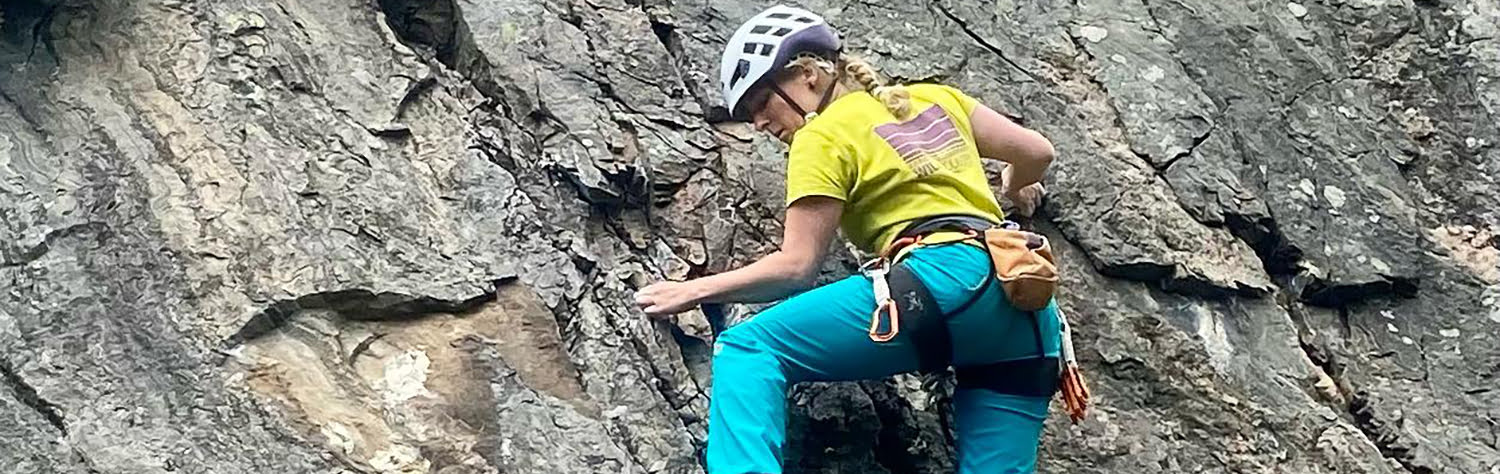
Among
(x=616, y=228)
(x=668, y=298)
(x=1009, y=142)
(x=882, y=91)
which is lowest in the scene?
(x=616, y=228)

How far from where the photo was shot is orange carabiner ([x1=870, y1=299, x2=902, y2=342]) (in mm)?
5980

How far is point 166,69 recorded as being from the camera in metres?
7.39

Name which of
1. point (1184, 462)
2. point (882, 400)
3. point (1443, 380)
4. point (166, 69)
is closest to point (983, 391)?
point (882, 400)

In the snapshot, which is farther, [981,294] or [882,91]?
[882,91]

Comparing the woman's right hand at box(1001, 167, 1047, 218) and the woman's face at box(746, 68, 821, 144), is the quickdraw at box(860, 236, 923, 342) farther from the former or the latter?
the woman's right hand at box(1001, 167, 1047, 218)

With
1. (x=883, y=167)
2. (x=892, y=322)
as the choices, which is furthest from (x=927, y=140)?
(x=892, y=322)

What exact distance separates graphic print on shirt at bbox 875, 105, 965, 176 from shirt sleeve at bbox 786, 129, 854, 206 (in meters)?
Result: 0.20

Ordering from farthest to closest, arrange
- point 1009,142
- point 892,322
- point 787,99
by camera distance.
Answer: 1. point 1009,142
2. point 787,99
3. point 892,322

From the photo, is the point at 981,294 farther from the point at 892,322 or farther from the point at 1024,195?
the point at 1024,195

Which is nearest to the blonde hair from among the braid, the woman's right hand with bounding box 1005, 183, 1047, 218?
the braid

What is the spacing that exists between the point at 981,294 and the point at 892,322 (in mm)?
389

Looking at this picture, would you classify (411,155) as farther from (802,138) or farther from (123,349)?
(802,138)

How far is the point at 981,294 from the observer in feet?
20.1

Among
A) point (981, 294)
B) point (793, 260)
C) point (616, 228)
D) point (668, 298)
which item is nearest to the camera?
point (981, 294)
